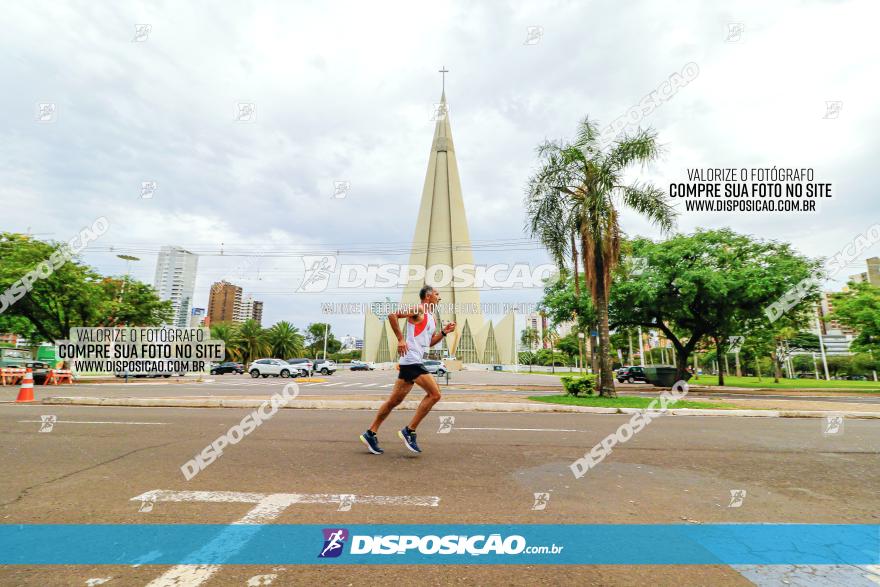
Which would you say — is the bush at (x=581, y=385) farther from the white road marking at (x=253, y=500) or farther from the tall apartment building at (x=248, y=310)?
the tall apartment building at (x=248, y=310)

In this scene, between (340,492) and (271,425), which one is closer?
(340,492)

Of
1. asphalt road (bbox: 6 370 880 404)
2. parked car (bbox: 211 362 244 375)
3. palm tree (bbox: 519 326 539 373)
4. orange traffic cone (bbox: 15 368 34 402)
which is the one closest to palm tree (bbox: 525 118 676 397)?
asphalt road (bbox: 6 370 880 404)

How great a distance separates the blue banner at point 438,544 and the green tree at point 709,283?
62.6 feet

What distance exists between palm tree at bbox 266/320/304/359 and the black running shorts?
201ft

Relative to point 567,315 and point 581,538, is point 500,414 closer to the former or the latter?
point 581,538

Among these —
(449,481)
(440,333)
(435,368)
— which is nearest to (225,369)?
(435,368)

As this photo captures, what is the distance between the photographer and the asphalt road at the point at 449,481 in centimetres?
231

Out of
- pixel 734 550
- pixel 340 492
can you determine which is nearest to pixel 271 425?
pixel 340 492

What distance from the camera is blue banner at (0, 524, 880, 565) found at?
8.08 feet

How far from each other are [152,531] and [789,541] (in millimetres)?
4263

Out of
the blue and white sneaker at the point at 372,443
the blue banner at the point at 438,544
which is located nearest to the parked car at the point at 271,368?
the blue and white sneaker at the point at 372,443

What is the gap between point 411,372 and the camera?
508cm

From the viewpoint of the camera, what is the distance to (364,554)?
8.34ft

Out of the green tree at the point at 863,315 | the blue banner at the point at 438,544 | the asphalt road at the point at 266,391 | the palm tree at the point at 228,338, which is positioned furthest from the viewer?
the palm tree at the point at 228,338
